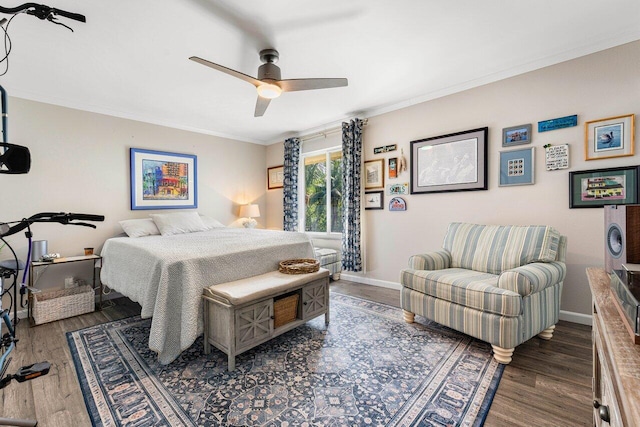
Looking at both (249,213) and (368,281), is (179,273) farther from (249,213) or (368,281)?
(249,213)

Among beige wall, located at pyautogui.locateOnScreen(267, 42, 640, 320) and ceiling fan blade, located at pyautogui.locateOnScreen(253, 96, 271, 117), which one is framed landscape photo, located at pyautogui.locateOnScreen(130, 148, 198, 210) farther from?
beige wall, located at pyautogui.locateOnScreen(267, 42, 640, 320)

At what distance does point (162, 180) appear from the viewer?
424 centimetres

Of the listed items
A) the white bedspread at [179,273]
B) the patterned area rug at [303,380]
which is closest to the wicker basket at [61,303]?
the white bedspread at [179,273]

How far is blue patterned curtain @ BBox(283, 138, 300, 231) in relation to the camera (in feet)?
16.5

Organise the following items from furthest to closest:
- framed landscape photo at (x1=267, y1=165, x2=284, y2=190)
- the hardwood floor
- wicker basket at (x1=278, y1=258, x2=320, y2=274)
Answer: framed landscape photo at (x1=267, y1=165, x2=284, y2=190) → wicker basket at (x1=278, y1=258, x2=320, y2=274) → the hardwood floor

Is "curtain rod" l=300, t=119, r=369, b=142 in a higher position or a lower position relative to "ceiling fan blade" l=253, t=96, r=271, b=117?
higher

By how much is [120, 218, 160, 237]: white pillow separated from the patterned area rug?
1.27m

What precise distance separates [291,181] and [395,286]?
2.52 metres

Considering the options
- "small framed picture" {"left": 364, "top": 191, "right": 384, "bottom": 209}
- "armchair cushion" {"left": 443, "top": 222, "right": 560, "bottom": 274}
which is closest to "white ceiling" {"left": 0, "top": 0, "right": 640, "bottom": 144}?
"small framed picture" {"left": 364, "top": 191, "right": 384, "bottom": 209}

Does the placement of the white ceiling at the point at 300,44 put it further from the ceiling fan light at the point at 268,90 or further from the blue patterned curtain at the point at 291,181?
the blue patterned curtain at the point at 291,181

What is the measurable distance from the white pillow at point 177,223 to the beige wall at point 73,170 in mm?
464

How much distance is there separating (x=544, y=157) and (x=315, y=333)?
279cm

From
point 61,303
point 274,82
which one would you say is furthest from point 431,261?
point 61,303

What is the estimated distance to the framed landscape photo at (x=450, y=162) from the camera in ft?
10.3
